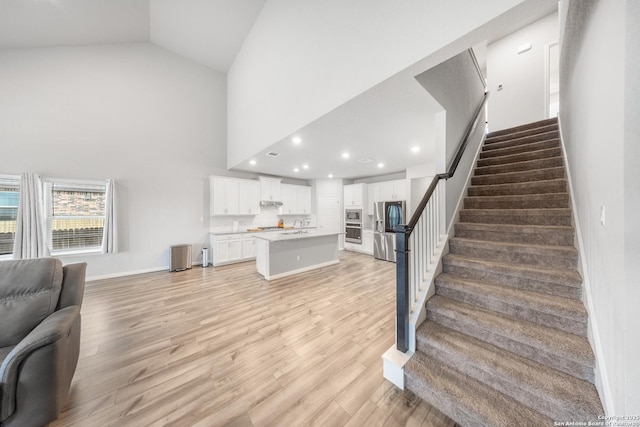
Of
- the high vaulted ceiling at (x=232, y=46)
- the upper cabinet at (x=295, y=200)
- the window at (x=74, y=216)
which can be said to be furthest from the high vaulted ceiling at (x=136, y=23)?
the upper cabinet at (x=295, y=200)

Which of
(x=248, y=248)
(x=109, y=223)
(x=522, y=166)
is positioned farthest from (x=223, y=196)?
(x=522, y=166)

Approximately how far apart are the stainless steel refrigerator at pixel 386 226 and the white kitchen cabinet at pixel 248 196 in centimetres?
358

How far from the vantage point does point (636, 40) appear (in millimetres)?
859

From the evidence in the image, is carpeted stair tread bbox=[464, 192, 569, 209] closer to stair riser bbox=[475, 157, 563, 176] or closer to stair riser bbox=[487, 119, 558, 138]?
stair riser bbox=[475, 157, 563, 176]

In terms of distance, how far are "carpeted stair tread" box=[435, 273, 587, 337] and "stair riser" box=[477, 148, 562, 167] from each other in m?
2.46

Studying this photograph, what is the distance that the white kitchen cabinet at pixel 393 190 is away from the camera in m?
5.93

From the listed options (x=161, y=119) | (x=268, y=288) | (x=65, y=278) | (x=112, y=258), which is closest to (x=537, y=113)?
(x=268, y=288)

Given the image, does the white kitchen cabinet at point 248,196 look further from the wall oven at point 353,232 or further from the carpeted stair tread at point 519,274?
the carpeted stair tread at point 519,274

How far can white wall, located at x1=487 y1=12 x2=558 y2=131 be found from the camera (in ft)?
15.0

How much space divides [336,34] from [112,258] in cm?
586

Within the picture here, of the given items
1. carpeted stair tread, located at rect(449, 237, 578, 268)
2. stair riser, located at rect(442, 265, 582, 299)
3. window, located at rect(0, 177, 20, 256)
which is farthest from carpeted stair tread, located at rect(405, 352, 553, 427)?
window, located at rect(0, 177, 20, 256)

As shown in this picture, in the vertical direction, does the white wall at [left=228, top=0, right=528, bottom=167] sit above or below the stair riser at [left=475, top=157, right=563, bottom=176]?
above

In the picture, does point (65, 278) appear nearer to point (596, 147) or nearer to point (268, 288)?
point (268, 288)

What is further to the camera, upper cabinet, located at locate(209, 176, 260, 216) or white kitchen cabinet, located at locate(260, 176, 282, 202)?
white kitchen cabinet, located at locate(260, 176, 282, 202)
